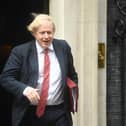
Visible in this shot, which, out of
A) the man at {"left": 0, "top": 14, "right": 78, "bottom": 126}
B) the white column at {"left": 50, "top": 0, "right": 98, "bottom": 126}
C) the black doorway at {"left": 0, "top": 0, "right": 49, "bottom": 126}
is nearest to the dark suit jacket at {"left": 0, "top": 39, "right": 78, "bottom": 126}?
the man at {"left": 0, "top": 14, "right": 78, "bottom": 126}

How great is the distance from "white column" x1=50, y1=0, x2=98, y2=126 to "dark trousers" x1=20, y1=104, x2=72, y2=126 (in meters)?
1.97

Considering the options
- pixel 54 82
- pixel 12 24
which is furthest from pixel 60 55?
pixel 12 24

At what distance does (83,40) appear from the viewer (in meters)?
7.74

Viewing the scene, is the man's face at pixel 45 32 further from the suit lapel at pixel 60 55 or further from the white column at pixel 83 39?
the white column at pixel 83 39

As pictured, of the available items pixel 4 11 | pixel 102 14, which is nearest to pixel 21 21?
pixel 4 11

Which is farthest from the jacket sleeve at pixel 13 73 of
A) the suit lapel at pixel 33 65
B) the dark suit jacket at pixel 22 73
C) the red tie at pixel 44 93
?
the red tie at pixel 44 93

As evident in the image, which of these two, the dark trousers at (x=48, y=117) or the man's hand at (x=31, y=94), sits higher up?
the man's hand at (x=31, y=94)

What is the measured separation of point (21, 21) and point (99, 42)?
156cm

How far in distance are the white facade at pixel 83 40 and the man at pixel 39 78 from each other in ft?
6.21

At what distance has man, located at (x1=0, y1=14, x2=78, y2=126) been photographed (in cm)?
570

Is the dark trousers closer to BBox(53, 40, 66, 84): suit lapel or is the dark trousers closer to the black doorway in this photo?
BBox(53, 40, 66, 84): suit lapel

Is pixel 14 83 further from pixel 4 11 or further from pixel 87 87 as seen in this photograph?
pixel 4 11

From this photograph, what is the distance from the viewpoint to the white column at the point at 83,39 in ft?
25.3

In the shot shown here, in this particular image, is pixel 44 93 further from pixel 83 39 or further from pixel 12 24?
pixel 12 24
